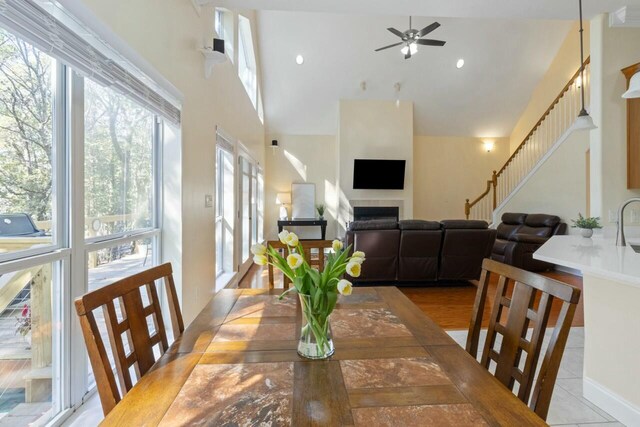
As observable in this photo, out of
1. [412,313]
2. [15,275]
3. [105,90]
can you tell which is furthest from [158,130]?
[412,313]

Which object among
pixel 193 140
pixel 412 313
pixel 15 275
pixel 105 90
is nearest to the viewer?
pixel 15 275

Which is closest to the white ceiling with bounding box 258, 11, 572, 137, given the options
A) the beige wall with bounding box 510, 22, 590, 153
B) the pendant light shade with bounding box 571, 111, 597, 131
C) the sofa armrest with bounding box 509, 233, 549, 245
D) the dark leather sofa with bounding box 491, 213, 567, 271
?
the beige wall with bounding box 510, 22, 590, 153

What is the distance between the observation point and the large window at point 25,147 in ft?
3.84

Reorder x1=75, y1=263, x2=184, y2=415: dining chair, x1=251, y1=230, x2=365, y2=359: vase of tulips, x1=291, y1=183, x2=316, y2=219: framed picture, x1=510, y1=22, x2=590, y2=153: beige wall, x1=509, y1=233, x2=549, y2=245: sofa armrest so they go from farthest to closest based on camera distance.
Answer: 1. x1=291, y1=183, x2=316, y2=219: framed picture
2. x1=510, y1=22, x2=590, y2=153: beige wall
3. x1=509, y1=233, x2=549, y2=245: sofa armrest
4. x1=251, y1=230, x2=365, y2=359: vase of tulips
5. x1=75, y1=263, x2=184, y2=415: dining chair

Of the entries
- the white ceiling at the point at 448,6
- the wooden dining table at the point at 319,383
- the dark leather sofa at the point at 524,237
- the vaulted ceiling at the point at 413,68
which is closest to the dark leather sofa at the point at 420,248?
the dark leather sofa at the point at 524,237

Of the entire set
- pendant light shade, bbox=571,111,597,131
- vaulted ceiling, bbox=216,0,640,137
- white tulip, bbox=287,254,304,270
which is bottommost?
white tulip, bbox=287,254,304,270

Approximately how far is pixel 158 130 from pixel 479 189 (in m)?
8.05

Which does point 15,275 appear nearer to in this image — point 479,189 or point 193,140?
point 193,140

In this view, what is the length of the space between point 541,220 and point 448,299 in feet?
9.64

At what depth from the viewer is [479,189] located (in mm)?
8406

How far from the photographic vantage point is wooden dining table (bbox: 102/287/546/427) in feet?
2.37

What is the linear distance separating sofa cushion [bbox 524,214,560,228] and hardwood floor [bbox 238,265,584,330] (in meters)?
0.82

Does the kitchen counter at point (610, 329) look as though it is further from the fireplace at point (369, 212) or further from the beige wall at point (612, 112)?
the fireplace at point (369, 212)

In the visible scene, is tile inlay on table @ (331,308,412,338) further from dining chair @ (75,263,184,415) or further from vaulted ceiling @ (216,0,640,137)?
vaulted ceiling @ (216,0,640,137)
